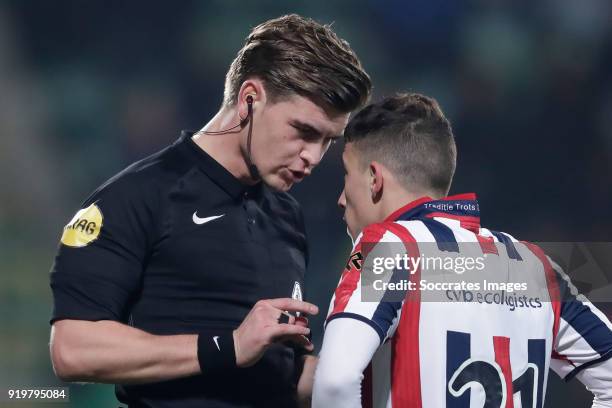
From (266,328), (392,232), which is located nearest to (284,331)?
(266,328)

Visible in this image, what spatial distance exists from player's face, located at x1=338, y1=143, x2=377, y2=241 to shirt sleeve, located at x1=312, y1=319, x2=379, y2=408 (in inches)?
13.1

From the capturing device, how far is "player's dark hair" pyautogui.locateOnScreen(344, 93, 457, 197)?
175 centimetres

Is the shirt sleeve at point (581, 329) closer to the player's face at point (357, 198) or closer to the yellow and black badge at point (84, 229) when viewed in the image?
the player's face at point (357, 198)

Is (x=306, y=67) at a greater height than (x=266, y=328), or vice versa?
(x=306, y=67)

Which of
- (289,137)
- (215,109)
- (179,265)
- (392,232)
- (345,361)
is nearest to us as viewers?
(345,361)

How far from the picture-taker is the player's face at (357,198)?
5.76 feet

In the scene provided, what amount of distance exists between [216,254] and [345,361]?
0.45m

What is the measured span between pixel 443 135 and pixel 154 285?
73cm

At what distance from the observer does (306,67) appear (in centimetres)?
181

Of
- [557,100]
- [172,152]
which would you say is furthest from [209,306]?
[557,100]

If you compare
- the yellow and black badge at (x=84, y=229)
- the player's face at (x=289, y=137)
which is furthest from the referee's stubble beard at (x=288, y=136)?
the yellow and black badge at (x=84, y=229)

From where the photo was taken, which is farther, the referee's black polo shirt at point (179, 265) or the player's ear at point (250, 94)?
the player's ear at point (250, 94)

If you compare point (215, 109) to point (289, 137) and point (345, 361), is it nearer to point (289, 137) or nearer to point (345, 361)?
point (289, 137)

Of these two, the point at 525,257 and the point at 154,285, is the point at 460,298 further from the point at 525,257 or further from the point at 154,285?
the point at 154,285
